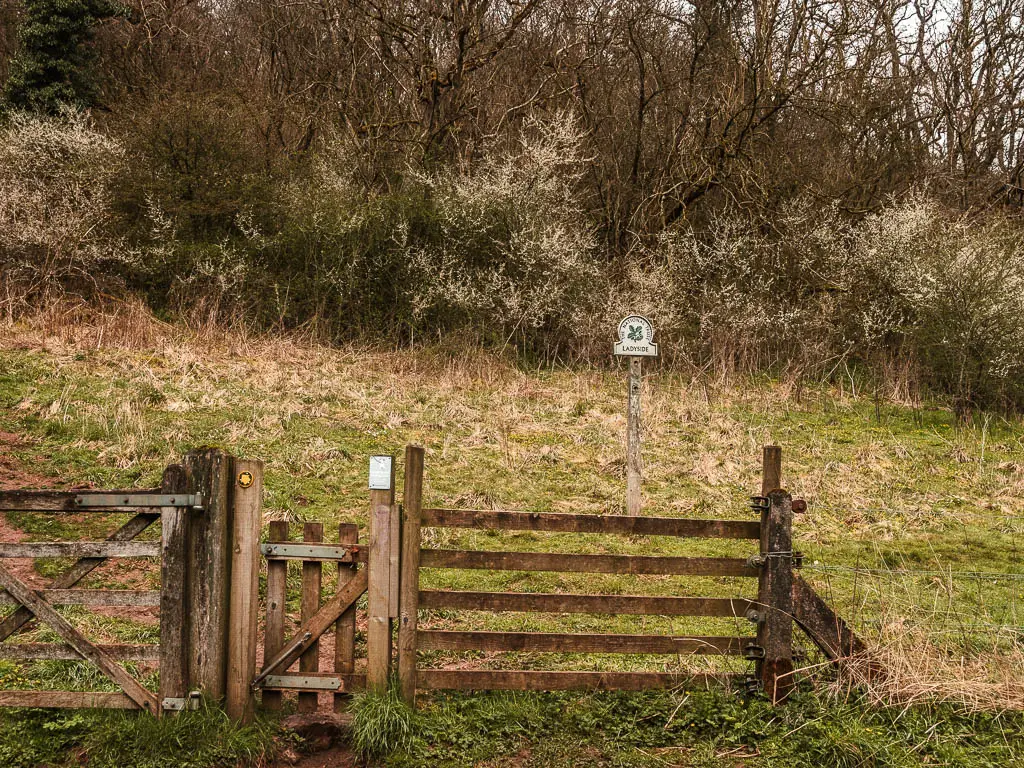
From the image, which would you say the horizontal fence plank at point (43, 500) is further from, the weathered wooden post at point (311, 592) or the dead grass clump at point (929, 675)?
the dead grass clump at point (929, 675)

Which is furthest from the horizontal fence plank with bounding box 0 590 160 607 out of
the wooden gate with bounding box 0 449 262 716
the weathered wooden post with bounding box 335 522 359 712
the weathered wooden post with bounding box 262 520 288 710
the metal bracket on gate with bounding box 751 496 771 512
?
the metal bracket on gate with bounding box 751 496 771 512

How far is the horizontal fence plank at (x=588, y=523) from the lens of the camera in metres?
5.08

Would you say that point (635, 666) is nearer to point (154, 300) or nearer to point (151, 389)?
point (151, 389)

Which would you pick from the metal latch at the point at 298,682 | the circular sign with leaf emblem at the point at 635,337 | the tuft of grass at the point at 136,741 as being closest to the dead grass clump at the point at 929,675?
the metal latch at the point at 298,682

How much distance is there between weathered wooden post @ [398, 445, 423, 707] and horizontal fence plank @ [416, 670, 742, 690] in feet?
0.32

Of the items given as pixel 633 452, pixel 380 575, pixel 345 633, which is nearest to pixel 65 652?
pixel 345 633

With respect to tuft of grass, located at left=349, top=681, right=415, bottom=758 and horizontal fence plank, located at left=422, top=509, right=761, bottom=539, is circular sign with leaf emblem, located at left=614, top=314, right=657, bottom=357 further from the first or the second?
tuft of grass, located at left=349, top=681, right=415, bottom=758

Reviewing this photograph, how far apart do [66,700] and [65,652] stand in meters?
0.24

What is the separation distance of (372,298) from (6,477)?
11.8 meters

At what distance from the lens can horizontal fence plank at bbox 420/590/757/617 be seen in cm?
511

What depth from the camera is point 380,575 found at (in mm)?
4984

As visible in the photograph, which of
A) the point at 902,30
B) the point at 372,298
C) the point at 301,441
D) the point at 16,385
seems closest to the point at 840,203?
the point at 902,30

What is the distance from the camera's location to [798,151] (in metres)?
22.8

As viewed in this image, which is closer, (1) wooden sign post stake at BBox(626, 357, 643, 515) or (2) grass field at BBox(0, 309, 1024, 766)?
(2) grass field at BBox(0, 309, 1024, 766)
